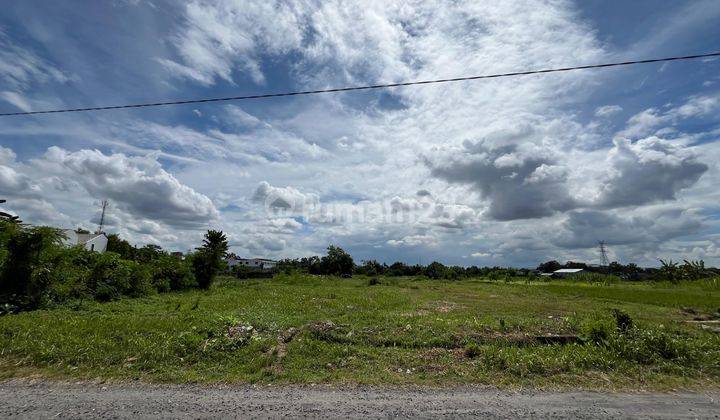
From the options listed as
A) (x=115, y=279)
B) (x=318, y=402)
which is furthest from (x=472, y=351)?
(x=115, y=279)

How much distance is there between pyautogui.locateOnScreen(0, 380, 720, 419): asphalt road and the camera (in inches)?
216

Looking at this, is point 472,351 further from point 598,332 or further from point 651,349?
point 651,349

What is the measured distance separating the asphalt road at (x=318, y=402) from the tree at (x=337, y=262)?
5765 cm

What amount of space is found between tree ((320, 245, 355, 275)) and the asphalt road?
2270 inches

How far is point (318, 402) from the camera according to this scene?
5.93 m

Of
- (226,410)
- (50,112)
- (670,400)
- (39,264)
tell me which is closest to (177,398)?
(226,410)

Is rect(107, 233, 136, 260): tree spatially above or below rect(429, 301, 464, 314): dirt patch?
above

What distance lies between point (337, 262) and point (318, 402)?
192 ft

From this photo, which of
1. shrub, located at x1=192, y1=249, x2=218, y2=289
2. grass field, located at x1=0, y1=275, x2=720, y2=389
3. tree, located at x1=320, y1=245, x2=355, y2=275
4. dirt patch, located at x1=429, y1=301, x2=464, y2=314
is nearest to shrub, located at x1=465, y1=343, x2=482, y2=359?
grass field, located at x1=0, y1=275, x2=720, y2=389

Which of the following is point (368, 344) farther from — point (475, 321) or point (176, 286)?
point (176, 286)

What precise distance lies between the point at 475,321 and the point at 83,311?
1358 centimetres

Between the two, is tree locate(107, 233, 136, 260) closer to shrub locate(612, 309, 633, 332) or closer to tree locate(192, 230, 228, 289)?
tree locate(192, 230, 228, 289)

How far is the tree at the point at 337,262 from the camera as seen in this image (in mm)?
64000

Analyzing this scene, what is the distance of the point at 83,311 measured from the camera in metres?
14.7
